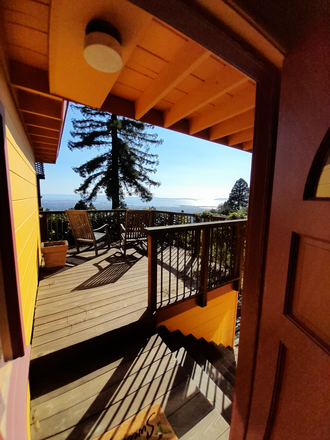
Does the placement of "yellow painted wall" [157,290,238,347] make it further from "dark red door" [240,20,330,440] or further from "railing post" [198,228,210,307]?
"dark red door" [240,20,330,440]

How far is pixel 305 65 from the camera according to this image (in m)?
0.59

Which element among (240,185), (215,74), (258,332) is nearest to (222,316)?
(258,332)

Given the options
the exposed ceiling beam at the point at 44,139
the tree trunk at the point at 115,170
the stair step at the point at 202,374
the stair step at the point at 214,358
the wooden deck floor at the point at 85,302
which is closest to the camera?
the stair step at the point at 202,374

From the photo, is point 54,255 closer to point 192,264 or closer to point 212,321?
point 192,264

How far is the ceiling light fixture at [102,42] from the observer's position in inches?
36.1

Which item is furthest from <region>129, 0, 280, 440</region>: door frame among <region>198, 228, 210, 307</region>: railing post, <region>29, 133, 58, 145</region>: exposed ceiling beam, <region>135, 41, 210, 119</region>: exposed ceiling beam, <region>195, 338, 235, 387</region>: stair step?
<region>29, 133, 58, 145</region>: exposed ceiling beam

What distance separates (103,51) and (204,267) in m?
2.26

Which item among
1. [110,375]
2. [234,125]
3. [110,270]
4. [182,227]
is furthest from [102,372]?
[234,125]

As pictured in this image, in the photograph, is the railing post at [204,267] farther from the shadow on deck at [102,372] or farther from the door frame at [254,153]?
the door frame at [254,153]

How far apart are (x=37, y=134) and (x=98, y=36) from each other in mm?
2286

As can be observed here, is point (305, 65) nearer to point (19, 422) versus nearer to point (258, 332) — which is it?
point (258, 332)

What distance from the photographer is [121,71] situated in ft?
4.58

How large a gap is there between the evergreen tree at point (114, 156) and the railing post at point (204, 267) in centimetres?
917

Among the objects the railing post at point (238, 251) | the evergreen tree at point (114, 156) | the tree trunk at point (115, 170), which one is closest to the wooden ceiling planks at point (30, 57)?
the railing post at point (238, 251)
